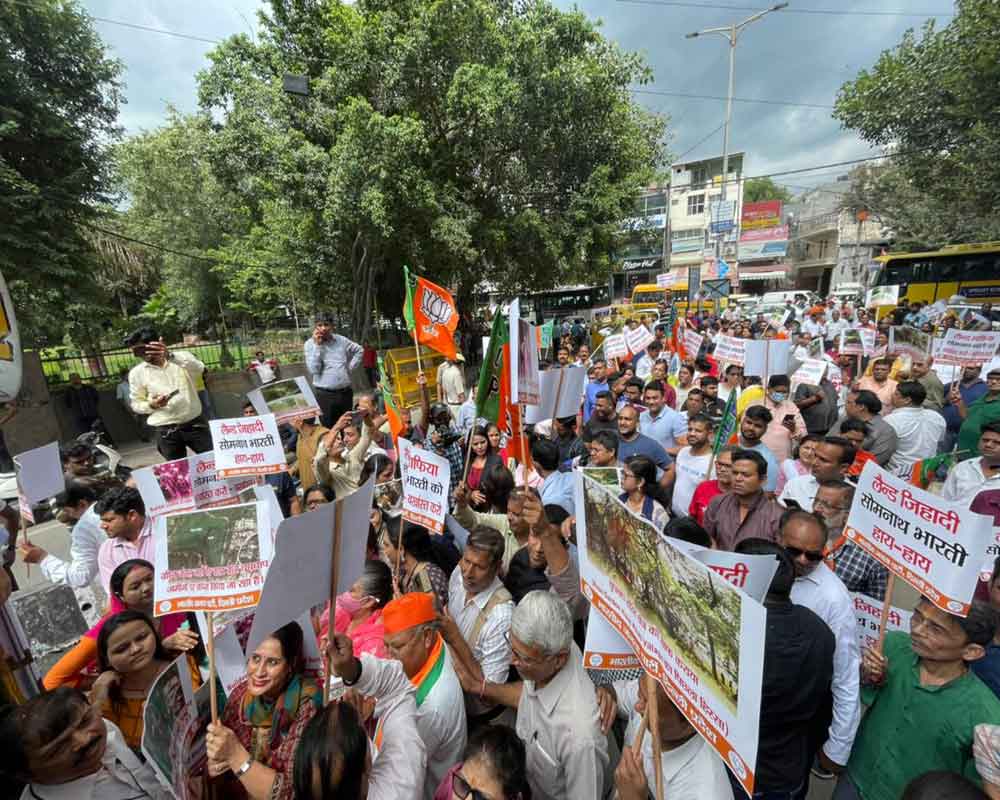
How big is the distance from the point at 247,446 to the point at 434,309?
8.01ft

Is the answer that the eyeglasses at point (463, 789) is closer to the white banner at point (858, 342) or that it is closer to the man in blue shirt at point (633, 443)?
the man in blue shirt at point (633, 443)

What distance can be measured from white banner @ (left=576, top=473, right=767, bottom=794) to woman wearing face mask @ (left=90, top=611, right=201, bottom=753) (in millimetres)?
1949

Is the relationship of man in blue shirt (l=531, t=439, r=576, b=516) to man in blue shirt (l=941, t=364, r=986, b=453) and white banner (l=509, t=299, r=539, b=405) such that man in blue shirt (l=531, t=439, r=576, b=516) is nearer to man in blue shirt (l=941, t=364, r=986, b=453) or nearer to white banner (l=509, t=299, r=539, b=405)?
white banner (l=509, t=299, r=539, b=405)

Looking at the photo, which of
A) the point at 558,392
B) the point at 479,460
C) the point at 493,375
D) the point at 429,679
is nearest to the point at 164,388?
the point at 479,460

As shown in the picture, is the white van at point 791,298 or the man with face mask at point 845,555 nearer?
the man with face mask at point 845,555

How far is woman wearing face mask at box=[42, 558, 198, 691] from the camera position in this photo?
2.46m

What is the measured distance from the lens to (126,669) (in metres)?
2.21

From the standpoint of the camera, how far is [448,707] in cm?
212

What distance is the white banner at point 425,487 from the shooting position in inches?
132

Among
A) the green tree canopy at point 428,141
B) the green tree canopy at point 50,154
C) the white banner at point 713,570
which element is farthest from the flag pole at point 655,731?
the green tree canopy at point 50,154

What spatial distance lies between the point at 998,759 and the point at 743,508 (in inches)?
83.7

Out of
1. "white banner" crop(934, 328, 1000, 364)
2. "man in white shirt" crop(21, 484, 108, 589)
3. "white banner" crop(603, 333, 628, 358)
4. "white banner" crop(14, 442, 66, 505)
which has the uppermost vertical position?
"white banner" crop(934, 328, 1000, 364)

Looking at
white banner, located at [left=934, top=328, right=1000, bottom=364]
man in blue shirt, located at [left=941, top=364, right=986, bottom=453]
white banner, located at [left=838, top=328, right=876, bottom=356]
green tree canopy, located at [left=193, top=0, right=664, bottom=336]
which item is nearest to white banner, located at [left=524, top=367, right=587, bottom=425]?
man in blue shirt, located at [left=941, top=364, right=986, bottom=453]

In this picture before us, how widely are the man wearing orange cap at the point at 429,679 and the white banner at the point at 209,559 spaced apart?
0.67 m
